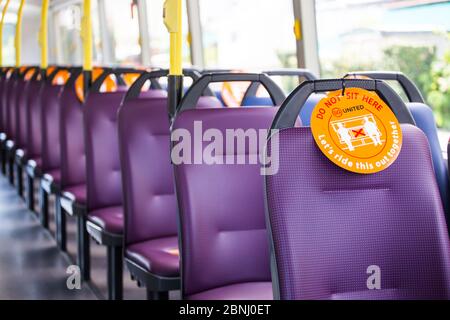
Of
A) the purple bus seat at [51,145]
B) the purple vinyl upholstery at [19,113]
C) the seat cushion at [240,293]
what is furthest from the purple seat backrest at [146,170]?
the purple vinyl upholstery at [19,113]

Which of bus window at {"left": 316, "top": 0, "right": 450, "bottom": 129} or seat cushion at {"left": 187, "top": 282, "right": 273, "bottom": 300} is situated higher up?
bus window at {"left": 316, "top": 0, "right": 450, "bottom": 129}

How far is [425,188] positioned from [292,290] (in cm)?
35

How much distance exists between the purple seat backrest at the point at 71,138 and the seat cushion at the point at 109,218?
62cm

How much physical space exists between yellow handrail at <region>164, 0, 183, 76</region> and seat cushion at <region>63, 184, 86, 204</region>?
1.38m

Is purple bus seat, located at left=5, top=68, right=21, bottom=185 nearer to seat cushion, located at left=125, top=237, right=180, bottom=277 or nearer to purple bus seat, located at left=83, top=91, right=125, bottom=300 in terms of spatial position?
purple bus seat, located at left=83, top=91, right=125, bottom=300

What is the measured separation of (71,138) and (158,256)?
1.49m

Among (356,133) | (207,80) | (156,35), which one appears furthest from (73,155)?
(156,35)

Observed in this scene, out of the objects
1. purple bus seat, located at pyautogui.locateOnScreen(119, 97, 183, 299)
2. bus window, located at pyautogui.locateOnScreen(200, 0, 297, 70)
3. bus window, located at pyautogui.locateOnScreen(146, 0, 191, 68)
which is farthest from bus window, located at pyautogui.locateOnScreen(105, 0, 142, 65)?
purple bus seat, located at pyautogui.locateOnScreen(119, 97, 183, 299)

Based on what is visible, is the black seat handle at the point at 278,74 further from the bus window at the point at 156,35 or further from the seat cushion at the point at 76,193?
the bus window at the point at 156,35

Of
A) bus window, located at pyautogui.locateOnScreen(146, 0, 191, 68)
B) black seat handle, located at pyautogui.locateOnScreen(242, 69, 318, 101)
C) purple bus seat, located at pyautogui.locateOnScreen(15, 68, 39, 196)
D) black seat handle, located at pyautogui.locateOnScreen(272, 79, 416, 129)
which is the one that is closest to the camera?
black seat handle, located at pyautogui.locateOnScreen(272, 79, 416, 129)

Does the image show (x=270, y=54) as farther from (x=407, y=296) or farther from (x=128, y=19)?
(x=128, y=19)

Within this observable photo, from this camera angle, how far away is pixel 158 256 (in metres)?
2.38

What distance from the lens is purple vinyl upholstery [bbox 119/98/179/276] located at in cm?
257

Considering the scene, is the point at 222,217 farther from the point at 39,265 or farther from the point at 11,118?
the point at 11,118
